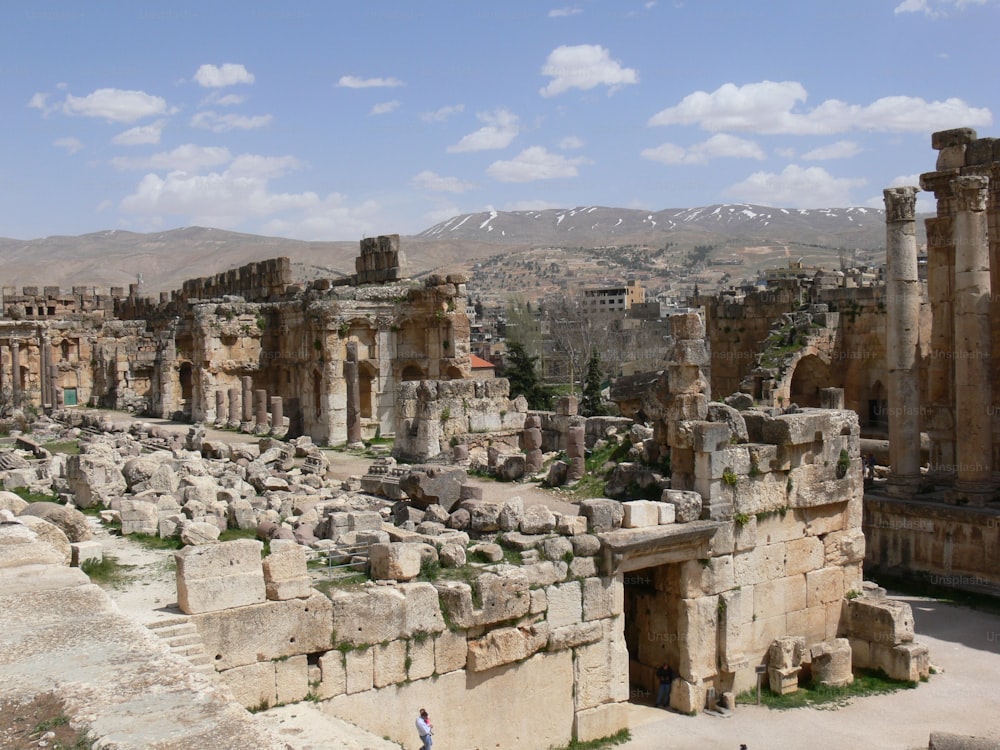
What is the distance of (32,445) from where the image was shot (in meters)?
18.2

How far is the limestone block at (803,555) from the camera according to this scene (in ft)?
39.9

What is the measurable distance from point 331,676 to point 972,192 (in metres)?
14.2

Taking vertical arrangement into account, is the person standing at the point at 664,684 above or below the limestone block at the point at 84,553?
below

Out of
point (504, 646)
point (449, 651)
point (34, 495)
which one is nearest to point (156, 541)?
point (449, 651)

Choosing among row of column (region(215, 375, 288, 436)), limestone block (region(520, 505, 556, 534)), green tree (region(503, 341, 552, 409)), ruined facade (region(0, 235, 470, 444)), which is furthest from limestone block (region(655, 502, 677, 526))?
green tree (region(503, 341, 552, 409))

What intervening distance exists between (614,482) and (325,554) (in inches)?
180

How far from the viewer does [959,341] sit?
17641 millimetres

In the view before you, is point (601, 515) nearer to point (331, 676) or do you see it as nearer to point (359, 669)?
point (359, 669)

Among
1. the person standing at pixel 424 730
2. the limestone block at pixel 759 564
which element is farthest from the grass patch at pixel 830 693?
the person standing at pixel 424 730

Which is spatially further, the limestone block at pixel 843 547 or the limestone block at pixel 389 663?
the limestone block at pixel 843 547

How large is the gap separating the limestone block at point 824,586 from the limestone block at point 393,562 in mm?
5727

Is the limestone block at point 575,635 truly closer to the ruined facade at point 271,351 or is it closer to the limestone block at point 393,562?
the limestone block at point 393,562

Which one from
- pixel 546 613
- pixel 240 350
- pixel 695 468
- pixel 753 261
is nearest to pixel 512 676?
pixel 546 613

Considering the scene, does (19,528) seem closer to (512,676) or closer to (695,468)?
(512,676)
